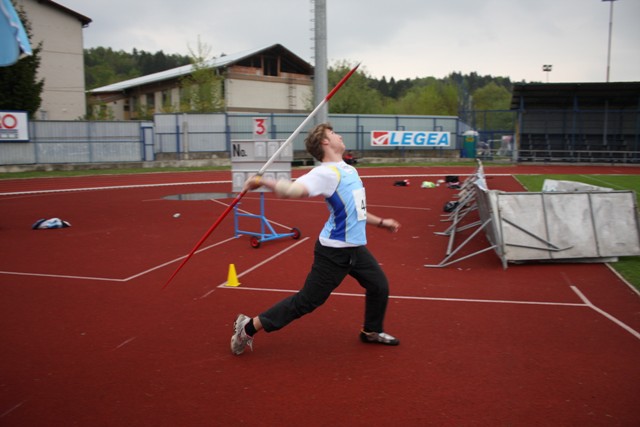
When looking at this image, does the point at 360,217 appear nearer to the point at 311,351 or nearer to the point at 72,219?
the point at 311,351

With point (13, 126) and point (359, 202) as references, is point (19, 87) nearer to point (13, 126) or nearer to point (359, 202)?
point (13, 126)

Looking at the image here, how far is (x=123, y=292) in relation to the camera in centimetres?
742

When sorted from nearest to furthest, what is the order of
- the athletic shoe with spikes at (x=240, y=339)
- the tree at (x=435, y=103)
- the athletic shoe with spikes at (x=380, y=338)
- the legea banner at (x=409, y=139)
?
the athletic shoe with spikes at (x=240, y=339), the athletic shoe with spikes at (x=380, y=338), the legea banner at (x=409, y=139), the tree at (x=435, y=103)

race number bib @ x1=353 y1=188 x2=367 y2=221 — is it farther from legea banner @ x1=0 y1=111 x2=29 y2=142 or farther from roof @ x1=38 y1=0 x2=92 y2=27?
roof @ x1=38 y1=0 x2=92 y2=27

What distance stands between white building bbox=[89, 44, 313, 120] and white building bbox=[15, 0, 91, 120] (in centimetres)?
1000

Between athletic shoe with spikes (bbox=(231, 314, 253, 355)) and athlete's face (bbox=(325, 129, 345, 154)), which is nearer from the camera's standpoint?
athlete's face (bbox=(325, 129, 345, 154))

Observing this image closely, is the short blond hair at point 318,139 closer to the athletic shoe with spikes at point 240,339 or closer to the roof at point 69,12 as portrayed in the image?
the athletic shoe with spikes at point 240,339

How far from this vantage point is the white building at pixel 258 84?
53.1m

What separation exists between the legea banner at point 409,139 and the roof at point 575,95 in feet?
18.8

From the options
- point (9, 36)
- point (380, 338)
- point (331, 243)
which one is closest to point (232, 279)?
point (380, 338)

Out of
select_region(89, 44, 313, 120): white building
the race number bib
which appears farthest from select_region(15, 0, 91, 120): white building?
the race number bib

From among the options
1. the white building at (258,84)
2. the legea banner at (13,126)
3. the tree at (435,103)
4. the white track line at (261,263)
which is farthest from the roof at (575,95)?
the tree at (435,103)

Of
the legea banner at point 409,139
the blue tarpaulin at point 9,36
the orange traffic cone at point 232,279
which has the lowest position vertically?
the orange traffic cone at point 232,279

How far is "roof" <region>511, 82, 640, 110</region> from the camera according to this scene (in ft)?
118
